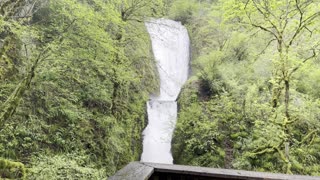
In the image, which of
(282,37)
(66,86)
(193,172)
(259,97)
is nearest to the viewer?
(193,172)

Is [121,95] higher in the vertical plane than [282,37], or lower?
lower

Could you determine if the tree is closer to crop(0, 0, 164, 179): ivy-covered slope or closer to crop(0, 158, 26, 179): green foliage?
crop(0, 0, 164, 179): ivy-covered slope

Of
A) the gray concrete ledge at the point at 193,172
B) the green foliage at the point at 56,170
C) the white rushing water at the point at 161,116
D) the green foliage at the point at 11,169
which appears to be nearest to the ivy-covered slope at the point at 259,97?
the white rushing water at the point at 161,116

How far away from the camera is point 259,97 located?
25.6 ft

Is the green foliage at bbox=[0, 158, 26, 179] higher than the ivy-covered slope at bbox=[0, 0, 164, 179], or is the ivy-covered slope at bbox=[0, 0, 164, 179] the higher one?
the ivy-covered slope at bbox=[0, 0, 164, 179]

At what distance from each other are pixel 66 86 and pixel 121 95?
2481 mm

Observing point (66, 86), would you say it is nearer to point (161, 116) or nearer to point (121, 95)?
point (121, 95)

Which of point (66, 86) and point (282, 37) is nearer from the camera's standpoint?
point (282, 37)

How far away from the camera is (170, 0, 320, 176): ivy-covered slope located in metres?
6.05

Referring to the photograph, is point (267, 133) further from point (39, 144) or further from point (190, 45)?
point (190, 45)

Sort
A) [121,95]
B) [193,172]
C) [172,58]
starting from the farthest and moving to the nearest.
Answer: [172,58]
[121,95]
[193,172]

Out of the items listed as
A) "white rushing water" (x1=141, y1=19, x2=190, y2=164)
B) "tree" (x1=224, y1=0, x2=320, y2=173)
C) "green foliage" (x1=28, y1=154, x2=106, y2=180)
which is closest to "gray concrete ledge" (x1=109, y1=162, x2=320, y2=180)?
"green foliage" (x1=28, y1=154, x2=106, y2=180)

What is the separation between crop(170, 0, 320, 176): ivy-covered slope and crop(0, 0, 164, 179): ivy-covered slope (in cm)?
278

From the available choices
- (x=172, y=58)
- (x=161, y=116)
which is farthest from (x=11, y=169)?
(x=172, y=58)
